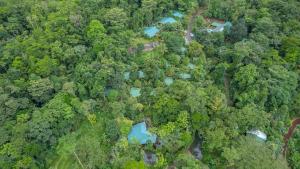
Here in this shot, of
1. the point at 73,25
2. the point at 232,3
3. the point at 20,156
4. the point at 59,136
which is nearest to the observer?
the point at 20,156

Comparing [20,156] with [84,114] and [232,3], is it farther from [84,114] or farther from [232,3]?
[232,3]

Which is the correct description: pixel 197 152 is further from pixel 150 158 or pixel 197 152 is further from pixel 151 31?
pixel 151 31

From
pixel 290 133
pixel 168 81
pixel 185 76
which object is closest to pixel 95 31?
pixel 168 81

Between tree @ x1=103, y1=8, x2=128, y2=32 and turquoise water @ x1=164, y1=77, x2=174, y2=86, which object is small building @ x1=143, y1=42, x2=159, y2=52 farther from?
turquoise water @ x1=164, y1=77, x2=174, y2=86

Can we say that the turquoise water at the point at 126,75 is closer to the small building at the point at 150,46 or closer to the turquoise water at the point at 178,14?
the small building at the point at 150,46

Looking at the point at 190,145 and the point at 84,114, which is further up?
the point at 84,114

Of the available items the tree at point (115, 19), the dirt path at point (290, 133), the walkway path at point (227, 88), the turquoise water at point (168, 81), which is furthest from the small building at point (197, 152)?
the tree at point (115, 19)

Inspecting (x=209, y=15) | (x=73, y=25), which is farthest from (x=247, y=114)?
(x=73, y=25)
